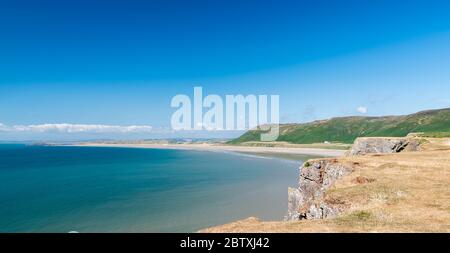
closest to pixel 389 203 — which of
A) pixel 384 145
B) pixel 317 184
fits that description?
pixel 317 184

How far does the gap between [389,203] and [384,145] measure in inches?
1978

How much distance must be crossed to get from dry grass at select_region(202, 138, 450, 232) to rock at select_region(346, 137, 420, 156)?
30118mm

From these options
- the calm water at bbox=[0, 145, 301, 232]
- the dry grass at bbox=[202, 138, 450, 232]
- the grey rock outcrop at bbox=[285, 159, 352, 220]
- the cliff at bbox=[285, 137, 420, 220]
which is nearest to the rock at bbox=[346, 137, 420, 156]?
the cliff at bbox=[285, 137, 420, 220]

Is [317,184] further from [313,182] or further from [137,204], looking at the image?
[137,204]

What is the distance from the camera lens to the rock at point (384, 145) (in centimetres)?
6806

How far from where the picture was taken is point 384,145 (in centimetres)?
6981

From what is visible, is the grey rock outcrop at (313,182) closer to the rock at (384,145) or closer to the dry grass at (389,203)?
the dry grass at (389,203)

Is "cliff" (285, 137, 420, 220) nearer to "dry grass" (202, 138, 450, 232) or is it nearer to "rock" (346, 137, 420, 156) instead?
"rock" (346, 137, 420, 156)

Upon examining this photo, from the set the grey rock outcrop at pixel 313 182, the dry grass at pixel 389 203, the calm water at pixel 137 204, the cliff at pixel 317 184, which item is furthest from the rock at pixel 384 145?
the dry grass at pixel 389 203

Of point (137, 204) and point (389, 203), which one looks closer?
point (389, 203)

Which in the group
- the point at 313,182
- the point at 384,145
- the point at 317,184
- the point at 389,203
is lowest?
the point at 317,184

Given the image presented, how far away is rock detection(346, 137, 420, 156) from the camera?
68062mm
